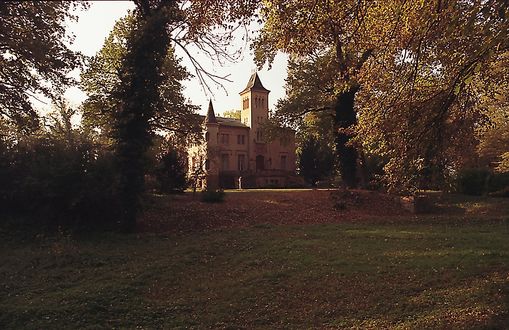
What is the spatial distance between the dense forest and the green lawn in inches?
79.9

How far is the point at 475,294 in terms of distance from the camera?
7773 mm

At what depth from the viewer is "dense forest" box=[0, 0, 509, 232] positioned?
9203 millimetres

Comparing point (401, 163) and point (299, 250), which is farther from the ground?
point (401, 163)

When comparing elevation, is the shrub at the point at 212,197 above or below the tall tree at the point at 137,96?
below

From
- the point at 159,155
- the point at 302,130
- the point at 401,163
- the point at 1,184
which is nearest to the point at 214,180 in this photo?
the point at 302,130

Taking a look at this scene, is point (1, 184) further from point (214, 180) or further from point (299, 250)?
point (214, 180)

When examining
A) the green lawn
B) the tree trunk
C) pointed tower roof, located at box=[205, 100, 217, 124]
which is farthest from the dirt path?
pointed tower roof, located at box=[205, 100, 217, 124]

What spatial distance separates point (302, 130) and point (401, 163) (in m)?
23.1

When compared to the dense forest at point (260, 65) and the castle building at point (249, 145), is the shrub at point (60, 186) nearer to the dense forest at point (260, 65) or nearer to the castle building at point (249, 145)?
the dense forest at point (260, 65)

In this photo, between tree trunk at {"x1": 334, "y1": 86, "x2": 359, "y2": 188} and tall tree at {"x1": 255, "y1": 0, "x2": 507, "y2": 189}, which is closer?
tall tree at {"x1": 255, "y1": 0, "x2": 507, "y2": 189}

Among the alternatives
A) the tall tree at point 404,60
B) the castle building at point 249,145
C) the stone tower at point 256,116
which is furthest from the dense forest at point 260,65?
the stone tower at point 256,116

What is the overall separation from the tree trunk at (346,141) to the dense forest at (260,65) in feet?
0.23

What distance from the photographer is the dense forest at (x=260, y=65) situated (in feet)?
30.2

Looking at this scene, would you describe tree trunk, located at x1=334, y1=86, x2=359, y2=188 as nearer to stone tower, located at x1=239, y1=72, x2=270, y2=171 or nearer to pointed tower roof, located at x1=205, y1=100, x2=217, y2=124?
pointed tower roof, located at x1=205, y1=100, x2=217, y2=124
